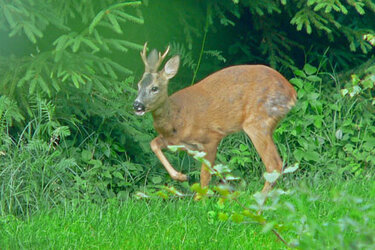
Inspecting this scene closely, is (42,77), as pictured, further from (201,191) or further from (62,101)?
(201,191)

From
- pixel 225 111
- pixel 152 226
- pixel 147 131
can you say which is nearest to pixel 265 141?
pixel 225 111

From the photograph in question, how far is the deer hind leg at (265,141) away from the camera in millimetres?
7113

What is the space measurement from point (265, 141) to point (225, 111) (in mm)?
458

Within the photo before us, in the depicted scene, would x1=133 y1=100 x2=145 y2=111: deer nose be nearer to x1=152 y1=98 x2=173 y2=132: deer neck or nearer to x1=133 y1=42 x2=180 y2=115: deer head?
x1=133 y1=42 x2=180 y2=115: deer head

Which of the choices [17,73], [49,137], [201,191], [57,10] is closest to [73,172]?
[49,137]

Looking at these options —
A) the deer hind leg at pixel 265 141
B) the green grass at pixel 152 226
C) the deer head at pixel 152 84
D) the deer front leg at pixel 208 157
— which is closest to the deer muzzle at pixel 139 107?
the deer head at pixel 152 84

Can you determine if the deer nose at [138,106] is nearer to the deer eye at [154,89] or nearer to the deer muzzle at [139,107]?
the deer muzzle at [139,107]

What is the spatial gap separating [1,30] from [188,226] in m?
2.41

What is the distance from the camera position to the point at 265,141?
7129 mm

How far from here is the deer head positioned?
6.66 metres

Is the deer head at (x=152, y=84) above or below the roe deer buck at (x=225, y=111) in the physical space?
above

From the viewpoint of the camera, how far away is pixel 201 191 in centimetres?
371

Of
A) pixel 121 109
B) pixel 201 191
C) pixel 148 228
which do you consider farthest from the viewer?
pixel 121 109

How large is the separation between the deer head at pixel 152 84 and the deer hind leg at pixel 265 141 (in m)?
0.85
